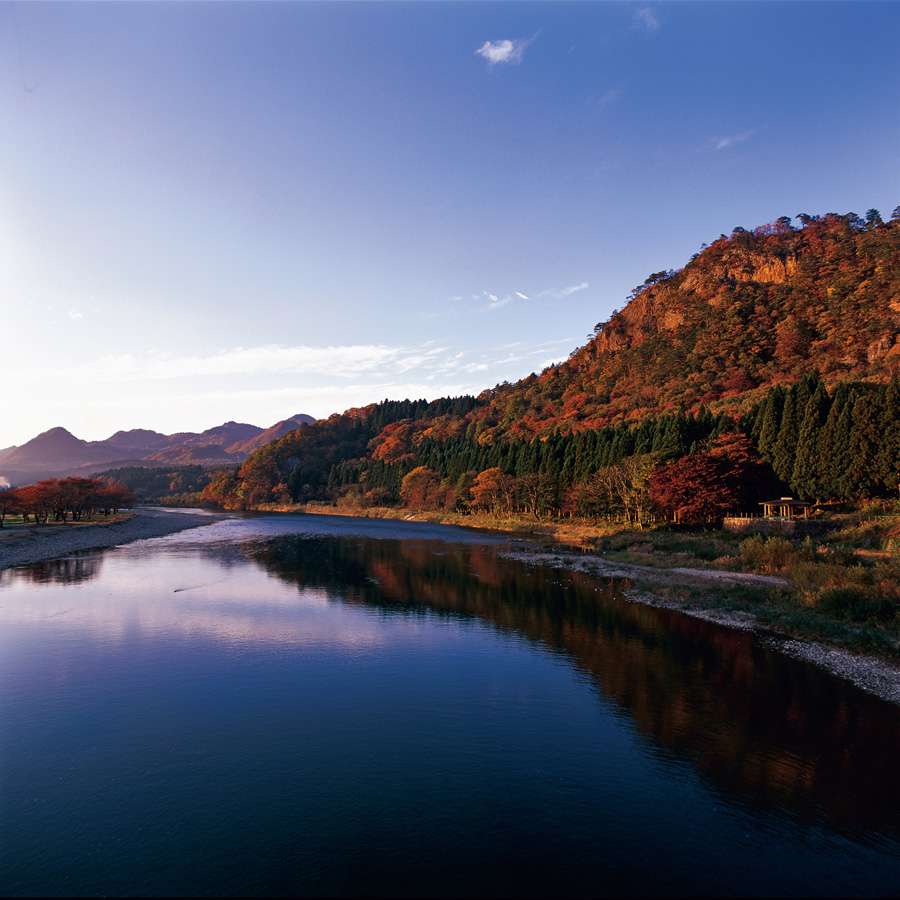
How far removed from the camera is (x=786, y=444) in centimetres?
4778

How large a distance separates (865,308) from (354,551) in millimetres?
97661

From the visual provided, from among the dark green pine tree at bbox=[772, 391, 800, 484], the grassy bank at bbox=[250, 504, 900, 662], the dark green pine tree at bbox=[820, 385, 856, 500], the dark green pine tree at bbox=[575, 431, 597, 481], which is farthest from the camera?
the dark green pine tree at bbox=[575, 431, 597, 481]

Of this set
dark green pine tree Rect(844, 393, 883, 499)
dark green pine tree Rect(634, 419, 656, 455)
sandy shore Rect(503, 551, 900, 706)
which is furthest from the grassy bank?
dark green pine tree Rect(634, 419, 656, 455)

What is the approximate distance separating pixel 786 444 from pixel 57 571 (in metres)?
62.2

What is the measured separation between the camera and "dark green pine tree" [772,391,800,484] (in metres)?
47.3

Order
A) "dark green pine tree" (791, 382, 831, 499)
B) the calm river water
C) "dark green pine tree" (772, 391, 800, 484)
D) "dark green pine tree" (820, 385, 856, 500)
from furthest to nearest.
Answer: "dark green pine tree" (772, 391, 800, 484)
"dark green pine tree" (791, 382, 831, 499)
"dark green pine tree" (820, 385, 856, 500)
the calm river water

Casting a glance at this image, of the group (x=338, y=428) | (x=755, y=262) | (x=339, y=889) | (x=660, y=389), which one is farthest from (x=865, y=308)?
(x=338, y=428)

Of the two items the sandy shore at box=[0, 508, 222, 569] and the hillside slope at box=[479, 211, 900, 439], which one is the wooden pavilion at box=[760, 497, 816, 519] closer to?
the hillside slope at box=[479, 211, 900, 439]

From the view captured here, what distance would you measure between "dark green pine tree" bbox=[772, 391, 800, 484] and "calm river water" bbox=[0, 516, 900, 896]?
1245 inches

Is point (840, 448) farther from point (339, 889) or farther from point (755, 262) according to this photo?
Result: point (755, 262)

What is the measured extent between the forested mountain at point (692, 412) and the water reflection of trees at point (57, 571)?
152ft

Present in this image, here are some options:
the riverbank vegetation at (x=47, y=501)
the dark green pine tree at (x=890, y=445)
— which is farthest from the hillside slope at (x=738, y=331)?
the riverbank vegetation at (x=47, y=501)

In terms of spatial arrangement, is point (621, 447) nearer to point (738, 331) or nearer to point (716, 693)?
point (716, 693)

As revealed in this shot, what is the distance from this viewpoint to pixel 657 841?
377 inches
